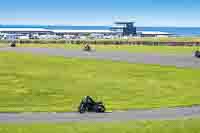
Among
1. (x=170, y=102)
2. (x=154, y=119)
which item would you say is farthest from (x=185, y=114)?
(x=170, y=102)

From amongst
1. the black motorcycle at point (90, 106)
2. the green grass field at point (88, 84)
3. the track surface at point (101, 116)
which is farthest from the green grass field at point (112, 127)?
the green grass field at point (88, 84)

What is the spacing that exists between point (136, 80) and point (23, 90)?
13.6 m

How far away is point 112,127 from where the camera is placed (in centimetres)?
2628

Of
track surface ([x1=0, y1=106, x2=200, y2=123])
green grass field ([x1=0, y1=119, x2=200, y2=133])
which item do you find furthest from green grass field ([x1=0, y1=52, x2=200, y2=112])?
green grass field ([x1=0, y1=119, x2=200, y2=133])

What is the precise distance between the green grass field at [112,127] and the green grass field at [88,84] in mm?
7932

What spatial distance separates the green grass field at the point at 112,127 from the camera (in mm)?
25453

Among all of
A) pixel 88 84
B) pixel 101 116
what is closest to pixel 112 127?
pixel 101 116

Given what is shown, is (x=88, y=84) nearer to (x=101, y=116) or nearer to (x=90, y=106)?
(x=90, y=106)

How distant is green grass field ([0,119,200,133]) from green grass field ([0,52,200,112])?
7.93 metres

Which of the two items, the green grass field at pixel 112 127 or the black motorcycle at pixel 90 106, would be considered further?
the black motorcycle at pixel 90 106

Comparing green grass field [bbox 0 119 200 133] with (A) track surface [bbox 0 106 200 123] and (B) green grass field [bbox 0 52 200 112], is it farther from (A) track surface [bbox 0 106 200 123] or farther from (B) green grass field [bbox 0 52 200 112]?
(B) green grass field [bbox 0 52 200 112]

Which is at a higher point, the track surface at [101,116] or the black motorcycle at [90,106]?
the black motorcycle at [90,106]

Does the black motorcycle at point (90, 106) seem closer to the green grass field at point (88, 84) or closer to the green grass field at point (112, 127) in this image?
the green grass field at point (88, 84)

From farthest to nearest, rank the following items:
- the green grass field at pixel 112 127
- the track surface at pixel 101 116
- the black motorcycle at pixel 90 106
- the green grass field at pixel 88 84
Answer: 1. the green grass field at pixel 88 84
2. the black motorcycle at pixel 90 106
3. the track surface at pixel 101 116
4. the green grass field at pixel 112 127
